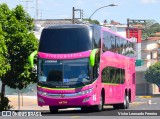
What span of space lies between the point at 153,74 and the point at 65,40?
88.3 m

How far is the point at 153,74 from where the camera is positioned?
113250 mm

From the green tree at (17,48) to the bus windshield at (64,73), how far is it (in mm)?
8281

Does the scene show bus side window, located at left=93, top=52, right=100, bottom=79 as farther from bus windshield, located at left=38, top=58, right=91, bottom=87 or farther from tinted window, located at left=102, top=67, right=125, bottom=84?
tinted window, located at left=102, top=67, right=125, bottom=84

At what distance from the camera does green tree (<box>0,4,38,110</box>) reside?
114 ft

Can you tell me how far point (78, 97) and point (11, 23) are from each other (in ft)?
35.2

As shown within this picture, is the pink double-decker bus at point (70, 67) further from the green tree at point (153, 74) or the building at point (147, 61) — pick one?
the building at point (147, 61)

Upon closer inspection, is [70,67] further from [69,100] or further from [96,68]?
[69,100]

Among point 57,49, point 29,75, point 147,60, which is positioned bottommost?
point 147,60

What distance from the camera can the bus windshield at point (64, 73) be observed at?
85.7 ft

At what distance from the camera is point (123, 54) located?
1387 inches

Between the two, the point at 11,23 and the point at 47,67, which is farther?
the point at 11,23

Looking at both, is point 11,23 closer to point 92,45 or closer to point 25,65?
point 25,65

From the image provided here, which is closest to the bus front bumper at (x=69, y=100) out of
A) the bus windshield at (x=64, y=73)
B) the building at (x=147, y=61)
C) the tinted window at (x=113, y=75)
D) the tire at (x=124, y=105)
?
the bus windshield at (x=64, y=73)

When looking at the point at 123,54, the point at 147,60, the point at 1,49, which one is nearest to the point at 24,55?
the point at 1,49
